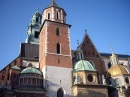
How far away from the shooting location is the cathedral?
25.0 meters

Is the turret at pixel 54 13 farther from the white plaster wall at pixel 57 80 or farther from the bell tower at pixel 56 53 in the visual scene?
the white plaster wall at pixel 57 80

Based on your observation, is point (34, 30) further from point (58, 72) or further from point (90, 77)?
point (90, 77)

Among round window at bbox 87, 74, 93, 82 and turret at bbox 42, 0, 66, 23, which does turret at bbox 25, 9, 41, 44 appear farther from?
round window at bbox 87, 74, 93, 82

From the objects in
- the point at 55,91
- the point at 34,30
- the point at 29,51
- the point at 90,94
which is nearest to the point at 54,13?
the point at 29,51

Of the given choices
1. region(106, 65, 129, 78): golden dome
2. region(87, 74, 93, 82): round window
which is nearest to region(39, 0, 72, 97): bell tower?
region(87, 74, 93, 82): round window

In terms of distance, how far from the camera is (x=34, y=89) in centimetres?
2414

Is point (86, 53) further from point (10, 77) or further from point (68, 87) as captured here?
point (10, 77)

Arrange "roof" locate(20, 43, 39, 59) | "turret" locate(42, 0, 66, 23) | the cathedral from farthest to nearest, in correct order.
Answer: "roof" locate(20, 43, 39, 59) → "turret" locate(42, 0, 66, 23) → the cathedral

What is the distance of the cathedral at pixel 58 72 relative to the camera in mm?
25031

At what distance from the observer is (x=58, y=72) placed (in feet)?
88.0

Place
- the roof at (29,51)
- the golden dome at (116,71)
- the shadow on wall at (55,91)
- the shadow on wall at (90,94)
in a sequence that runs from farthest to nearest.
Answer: the roof at (29,51)
the golden dome at (116,71)
the shadow on wall at (90,94)
the shadow on wall at (55,91)

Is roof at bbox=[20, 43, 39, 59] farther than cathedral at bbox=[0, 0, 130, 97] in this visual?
Yes

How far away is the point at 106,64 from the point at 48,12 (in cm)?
1558

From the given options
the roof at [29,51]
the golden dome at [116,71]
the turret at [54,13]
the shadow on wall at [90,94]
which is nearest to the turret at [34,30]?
the roof at [29,51]
